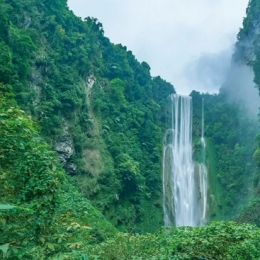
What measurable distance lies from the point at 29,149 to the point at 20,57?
13368mm

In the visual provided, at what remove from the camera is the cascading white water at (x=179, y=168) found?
22.1 metres

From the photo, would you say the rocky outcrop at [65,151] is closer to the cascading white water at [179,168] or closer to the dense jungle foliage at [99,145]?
the dense jungle foliage at [99,145]

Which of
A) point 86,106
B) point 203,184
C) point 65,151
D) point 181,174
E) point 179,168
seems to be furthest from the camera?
point 179,168

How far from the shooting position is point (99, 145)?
1848cm

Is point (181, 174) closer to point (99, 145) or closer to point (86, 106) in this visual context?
point (99, 145)

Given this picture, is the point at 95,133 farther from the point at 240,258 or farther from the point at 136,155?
the point at 240,258

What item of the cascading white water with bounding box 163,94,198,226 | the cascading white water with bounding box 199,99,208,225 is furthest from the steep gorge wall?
the cascading white water with bounding box 199,99,208,225

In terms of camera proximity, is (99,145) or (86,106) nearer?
(99,145)

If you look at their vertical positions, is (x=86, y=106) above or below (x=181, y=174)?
above

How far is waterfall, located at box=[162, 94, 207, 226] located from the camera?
22156 millimetres

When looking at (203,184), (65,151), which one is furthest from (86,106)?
(203,184)

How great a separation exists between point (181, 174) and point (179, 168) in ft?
1.87

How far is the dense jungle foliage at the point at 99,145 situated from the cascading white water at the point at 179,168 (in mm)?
1101

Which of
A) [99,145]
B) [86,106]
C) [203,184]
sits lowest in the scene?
[203,184]
